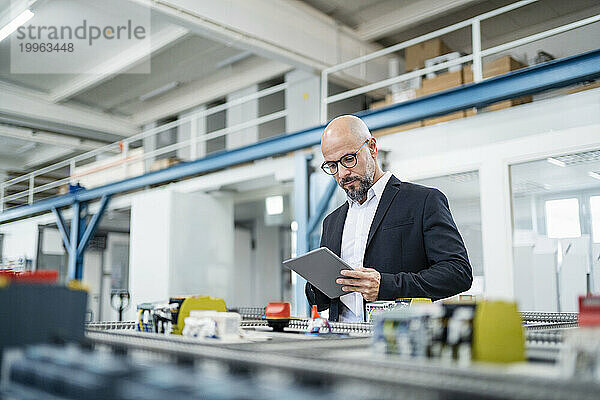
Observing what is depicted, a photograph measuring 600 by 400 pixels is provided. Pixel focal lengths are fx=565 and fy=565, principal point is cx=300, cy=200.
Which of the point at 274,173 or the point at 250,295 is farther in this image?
the point at 250,295

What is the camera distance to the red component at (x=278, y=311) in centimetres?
198

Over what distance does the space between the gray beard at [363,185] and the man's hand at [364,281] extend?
0.62 metres

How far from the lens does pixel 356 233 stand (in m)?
2.72

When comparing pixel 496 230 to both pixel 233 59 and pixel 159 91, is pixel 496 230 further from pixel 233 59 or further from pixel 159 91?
pixel 159 91

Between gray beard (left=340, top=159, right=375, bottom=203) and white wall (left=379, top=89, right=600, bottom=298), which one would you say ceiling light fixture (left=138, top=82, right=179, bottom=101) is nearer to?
white wall (left=379, top=89, right=600, bottom=298)

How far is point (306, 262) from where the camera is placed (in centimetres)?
231

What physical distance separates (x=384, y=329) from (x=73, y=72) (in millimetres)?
11542

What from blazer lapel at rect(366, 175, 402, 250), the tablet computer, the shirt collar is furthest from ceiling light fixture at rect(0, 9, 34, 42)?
the tablet computer

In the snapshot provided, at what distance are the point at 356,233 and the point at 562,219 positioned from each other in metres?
3.12

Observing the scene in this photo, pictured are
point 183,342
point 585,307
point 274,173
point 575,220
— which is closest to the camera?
point 585,307

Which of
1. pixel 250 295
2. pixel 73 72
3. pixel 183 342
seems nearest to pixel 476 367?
pixel 183 342

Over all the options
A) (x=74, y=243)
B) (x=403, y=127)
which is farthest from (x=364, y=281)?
(x=74, y=243)

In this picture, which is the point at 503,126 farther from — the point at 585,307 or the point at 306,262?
the point at 585,307

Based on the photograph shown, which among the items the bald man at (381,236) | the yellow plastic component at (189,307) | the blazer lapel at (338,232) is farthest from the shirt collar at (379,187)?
the yellow plastic component at (189,307)
